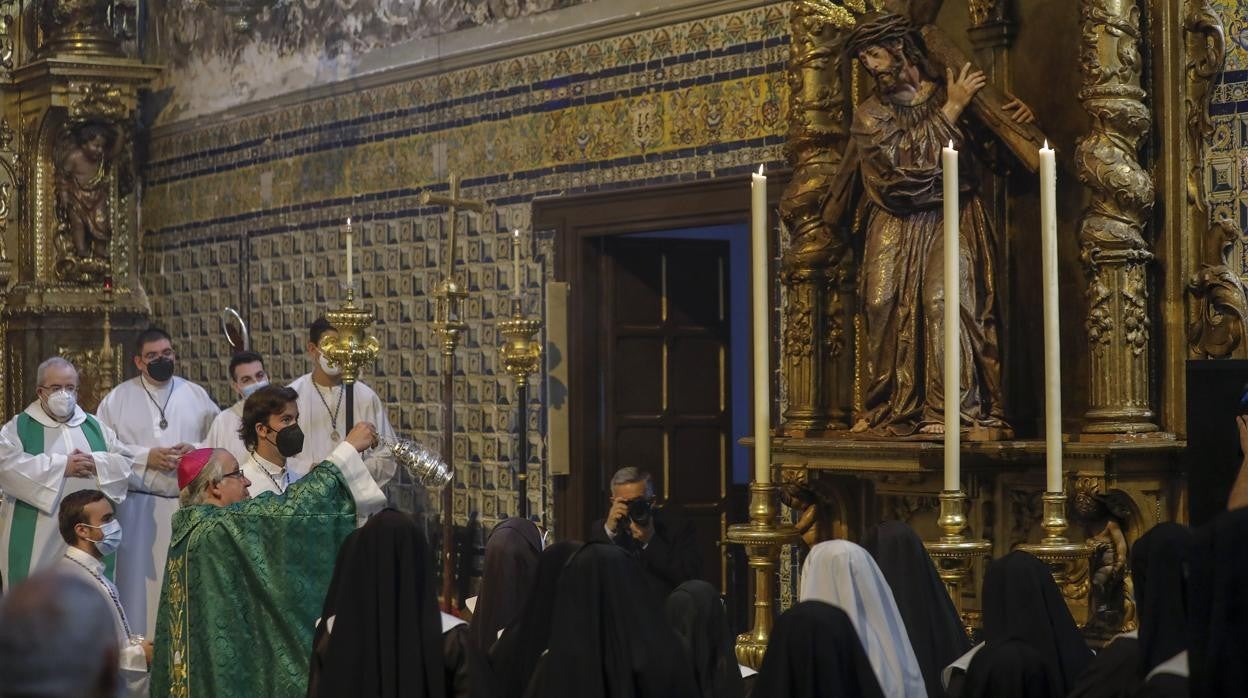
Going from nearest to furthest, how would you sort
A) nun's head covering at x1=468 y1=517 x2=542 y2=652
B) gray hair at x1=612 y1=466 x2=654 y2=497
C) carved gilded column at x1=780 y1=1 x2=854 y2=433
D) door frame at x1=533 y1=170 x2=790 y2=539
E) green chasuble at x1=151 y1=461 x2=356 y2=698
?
nun's head covering at x1=468 y1=517 x2=542 y2=652 → green chasuble at x1=151 y1=461 x2=356 y2=698 → gray hair at x1=612 y1=466 x2=654 y2=497 → carved gilded column at x1=780 y1=1 x2=854 y2=433 → door frame at x1=533 y1=170 x2=790 y2=539

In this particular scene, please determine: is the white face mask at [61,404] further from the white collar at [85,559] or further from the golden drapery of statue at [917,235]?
the golden drapery of statue at [917,235]

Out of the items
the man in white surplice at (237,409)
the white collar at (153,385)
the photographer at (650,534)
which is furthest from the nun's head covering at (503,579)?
the white collar at (153,385)

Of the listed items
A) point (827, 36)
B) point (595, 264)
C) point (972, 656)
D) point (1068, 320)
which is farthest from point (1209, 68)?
point (595, 264)

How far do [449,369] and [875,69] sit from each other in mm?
3097

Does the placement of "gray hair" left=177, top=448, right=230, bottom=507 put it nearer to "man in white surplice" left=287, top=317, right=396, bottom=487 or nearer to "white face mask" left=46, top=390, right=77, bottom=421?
"man in white surplice" left=287, top=317, right=396, bottom=487

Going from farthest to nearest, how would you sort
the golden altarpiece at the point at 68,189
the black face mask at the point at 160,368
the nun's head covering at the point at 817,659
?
the golden altarpiece at the point at 68,189 → the black face mask at the point at 160,368 → the nun's head covering at the point at 817,659

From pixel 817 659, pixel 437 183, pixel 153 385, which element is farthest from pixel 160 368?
pixel 817 659

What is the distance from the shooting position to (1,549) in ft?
32.4

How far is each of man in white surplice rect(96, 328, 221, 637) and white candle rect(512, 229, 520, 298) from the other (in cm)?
191

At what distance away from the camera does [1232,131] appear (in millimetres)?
6730

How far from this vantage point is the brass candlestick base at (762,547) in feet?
14.4

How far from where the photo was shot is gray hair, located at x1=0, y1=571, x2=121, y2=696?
81.0 inches

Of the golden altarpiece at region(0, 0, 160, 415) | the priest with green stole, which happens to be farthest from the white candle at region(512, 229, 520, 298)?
the golden altarpiece at region(0, 0, 160, 415)

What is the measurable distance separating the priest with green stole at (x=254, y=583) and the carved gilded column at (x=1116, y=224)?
8.44ft
